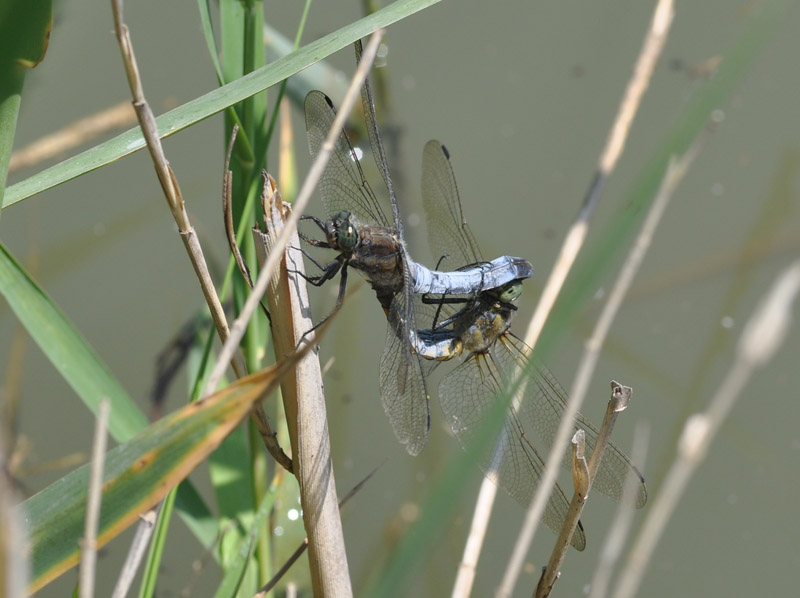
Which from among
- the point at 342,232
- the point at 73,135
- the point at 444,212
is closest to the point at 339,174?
the point at 342,232

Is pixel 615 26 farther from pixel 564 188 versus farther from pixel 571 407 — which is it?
pixel 571 407

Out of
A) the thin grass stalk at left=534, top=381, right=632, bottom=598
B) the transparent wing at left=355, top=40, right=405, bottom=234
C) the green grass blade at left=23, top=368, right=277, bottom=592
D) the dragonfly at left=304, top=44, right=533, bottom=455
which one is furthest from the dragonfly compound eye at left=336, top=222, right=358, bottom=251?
the green grass blade at left=23, top=368, right=277, bottom=592

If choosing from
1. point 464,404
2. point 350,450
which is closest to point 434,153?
point 464,404

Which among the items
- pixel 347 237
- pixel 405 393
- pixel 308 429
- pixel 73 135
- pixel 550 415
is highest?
pixel 73 135

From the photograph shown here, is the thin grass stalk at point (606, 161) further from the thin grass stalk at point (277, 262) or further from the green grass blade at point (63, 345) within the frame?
the green grass blade at point (63, 345)

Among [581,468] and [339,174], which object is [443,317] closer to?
[339,174]

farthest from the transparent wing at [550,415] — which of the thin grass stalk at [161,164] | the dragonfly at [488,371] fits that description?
the thin grass stalk at [161,164]
